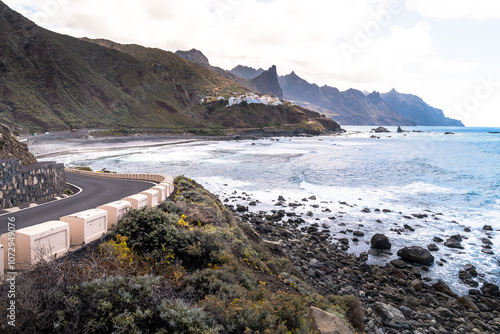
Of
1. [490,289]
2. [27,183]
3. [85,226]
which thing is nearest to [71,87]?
[27,183]

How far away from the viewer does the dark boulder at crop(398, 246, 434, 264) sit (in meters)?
14.3

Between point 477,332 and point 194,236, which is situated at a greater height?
point 194,236

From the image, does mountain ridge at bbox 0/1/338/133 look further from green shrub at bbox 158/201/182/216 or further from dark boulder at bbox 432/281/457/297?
dark boulder at bbox 432/281/457/297

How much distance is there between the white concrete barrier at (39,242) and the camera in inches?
203

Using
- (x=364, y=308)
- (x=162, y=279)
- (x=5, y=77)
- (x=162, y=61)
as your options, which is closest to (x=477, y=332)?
(x=364, y=308)

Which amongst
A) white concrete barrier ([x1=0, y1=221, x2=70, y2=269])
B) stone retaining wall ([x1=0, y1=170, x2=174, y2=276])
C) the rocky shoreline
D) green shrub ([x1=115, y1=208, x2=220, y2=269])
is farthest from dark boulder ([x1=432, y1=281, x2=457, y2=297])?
white concrete barrier ([x1=0, y1=221, x2=70, y2=269])

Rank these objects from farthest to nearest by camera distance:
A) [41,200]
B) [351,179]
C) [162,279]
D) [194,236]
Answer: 1. [351,179]
2. [41,200]
3. [194,236]
4. [162,279]

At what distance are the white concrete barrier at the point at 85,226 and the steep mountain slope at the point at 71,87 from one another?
3319 inches

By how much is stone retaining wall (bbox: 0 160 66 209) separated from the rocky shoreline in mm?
10917

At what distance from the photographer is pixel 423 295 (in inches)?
455

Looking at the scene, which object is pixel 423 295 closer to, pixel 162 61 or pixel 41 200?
pixel 41 200

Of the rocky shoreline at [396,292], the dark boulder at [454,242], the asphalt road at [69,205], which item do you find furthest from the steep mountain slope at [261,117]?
the rocky shoreline at [396,292]

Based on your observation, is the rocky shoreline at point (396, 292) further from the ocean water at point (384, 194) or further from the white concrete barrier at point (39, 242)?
the white concrete barrier at point (39, 242)

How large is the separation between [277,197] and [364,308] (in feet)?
57.5
